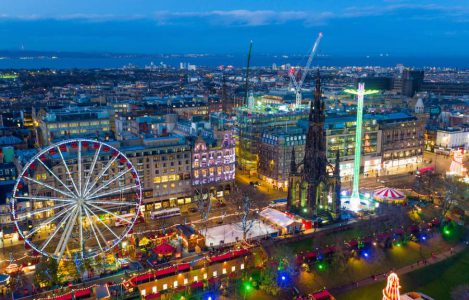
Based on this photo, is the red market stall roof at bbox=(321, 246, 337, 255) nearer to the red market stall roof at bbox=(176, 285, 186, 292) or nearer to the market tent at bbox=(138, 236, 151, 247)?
the red market stall roof at bbox=(176, 285, 186, 292)

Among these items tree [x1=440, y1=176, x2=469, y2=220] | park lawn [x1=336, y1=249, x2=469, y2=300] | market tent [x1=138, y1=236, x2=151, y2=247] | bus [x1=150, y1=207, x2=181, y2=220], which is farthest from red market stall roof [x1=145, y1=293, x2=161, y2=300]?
tree [x1=440, y1=176, x2=469, y2=220]

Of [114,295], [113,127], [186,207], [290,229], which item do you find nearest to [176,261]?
[114,295]

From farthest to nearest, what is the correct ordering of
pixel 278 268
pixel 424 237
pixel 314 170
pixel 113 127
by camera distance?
pixel 113 127 < pixel 314 170 < pixel 424 237 < pixel 278 268

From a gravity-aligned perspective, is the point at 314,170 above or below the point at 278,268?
above

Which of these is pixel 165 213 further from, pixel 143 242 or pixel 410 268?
pixel 410 268

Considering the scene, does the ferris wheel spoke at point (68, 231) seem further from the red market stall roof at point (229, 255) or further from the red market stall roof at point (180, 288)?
the red market stall roof at point (229, 255)

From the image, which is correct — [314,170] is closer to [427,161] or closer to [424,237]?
[424,237]

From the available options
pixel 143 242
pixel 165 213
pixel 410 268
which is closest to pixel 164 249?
pixel 143 242
